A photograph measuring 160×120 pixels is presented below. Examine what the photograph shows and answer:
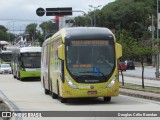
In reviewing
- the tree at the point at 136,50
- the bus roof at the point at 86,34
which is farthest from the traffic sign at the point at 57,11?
the bus roof at the point at 86,34

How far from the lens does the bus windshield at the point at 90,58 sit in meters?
22.0

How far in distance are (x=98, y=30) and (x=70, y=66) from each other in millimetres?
2164

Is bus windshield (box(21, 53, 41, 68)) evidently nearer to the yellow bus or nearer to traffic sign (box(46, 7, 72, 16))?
traffic sign (box(46, 7, 72, 16))

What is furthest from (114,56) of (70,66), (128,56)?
(128,56)

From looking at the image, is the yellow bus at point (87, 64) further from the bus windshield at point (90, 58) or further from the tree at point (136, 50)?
the tree at point (136, 50)

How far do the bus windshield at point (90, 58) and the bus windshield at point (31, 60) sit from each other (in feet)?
86.2

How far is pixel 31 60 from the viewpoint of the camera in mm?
48781

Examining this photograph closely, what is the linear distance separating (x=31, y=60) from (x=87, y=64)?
2706 cm

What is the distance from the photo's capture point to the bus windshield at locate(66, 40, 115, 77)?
22.0 metres

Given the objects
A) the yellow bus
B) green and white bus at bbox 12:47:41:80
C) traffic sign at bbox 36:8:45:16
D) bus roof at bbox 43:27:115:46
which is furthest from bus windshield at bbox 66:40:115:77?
traffic sign at bbox 36:8:45:16

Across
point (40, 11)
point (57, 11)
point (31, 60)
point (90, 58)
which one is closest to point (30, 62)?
point (31, 60)

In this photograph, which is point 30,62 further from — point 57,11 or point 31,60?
point 57,11

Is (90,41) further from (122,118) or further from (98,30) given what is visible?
(122,118)

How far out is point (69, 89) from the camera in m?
21.8
